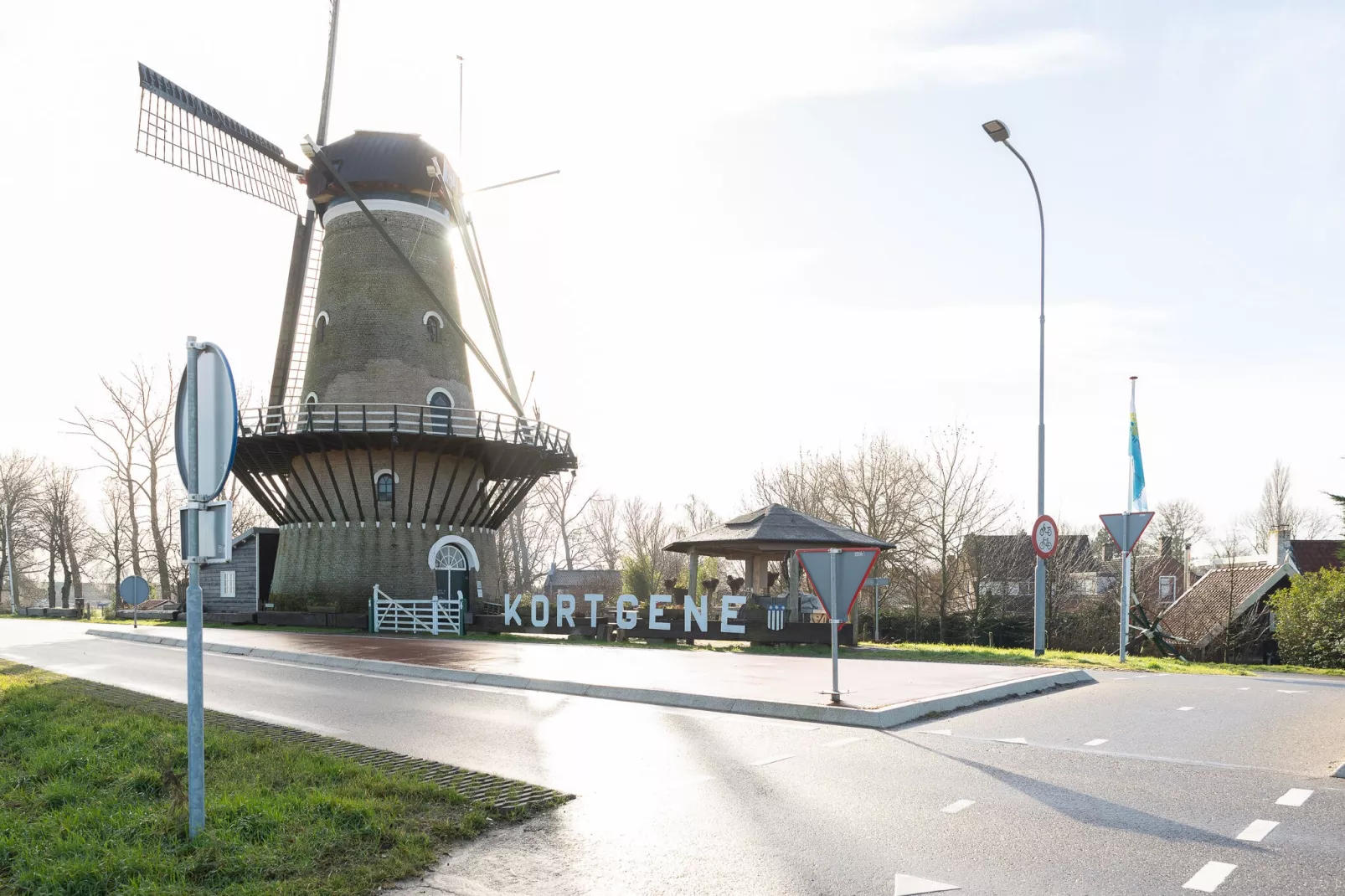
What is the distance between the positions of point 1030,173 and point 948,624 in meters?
21.5

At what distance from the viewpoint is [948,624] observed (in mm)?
36750

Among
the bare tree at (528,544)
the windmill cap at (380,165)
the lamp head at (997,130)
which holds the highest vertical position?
the windmill cap at (380,165)

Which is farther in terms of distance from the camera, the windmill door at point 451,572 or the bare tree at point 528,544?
the bare tree at point 528,544

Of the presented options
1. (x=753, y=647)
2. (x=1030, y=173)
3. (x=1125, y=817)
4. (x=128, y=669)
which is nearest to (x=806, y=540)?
(x=753, y=647)

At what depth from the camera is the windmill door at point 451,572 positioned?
105ft

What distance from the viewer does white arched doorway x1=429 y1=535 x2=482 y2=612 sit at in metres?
32.0

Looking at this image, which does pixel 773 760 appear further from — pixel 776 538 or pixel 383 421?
pixel 383 421

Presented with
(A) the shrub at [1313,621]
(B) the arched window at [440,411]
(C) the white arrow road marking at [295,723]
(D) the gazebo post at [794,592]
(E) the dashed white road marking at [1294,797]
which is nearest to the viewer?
(E) the dashed white road marking at [1294,797]

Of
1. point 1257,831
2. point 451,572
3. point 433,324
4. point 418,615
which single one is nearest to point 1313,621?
point 1257,831

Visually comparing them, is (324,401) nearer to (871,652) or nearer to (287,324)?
(287,324)

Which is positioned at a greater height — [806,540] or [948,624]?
[806,540]

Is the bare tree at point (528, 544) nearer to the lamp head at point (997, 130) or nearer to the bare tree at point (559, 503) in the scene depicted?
the bare tree at point (559, 503)

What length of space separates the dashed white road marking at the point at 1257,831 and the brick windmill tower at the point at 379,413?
2704cm

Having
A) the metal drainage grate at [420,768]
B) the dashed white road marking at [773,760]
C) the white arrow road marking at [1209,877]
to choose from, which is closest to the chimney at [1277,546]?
the dashed white road marking at [773,760]
